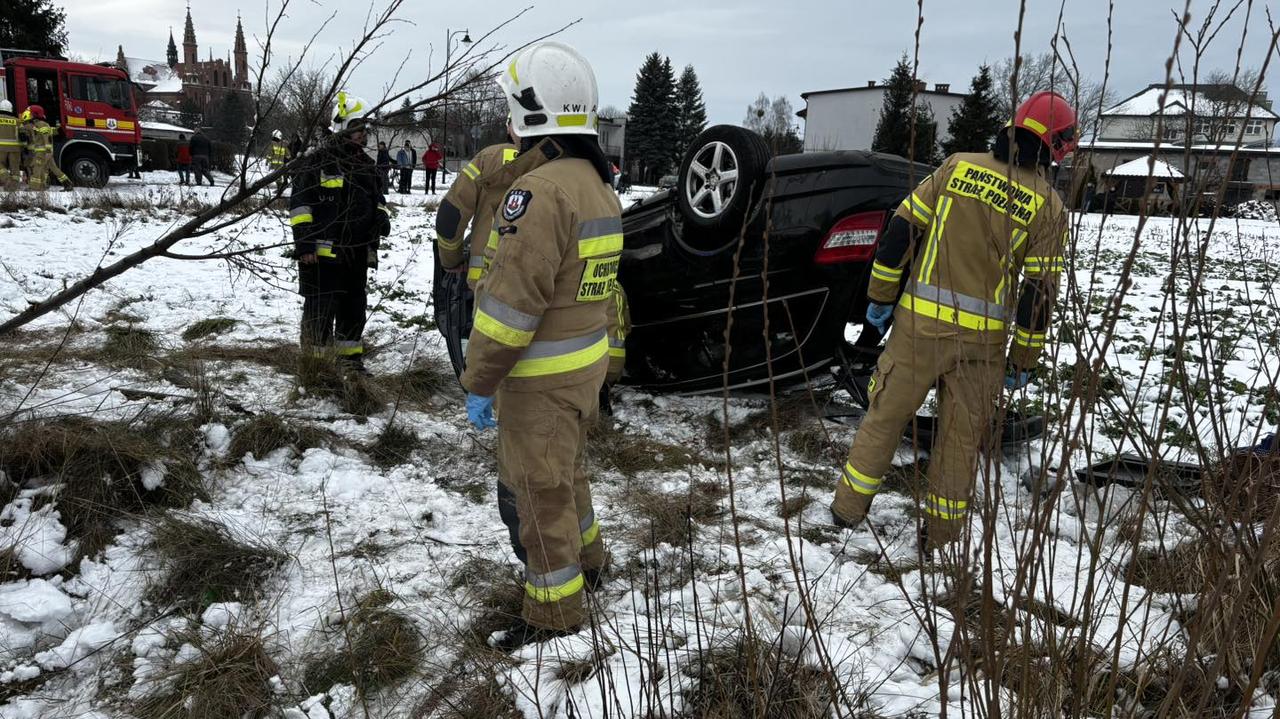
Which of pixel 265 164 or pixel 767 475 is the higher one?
pixel 265 164

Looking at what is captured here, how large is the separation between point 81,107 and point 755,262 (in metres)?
20.5

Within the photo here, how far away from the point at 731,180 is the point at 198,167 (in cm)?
2085

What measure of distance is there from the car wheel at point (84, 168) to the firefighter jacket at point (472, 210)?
1744 cm

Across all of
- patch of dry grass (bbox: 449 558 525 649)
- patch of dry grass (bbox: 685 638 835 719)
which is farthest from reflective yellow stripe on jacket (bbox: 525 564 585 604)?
patch of dry grass (bbox: 685 638 835 719)

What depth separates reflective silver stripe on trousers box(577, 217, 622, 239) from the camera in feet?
7.72

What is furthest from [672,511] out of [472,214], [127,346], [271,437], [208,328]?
[208,328]

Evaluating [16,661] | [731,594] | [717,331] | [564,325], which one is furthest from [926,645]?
[16,661]

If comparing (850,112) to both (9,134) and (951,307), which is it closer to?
(9,134)

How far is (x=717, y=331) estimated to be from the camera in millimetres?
4301

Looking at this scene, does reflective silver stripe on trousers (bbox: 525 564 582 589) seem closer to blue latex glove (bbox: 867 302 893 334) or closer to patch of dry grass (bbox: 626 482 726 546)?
patch of dry grass (bbox: 626 482 726 546)

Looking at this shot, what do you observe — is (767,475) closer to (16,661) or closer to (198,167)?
(16,661)

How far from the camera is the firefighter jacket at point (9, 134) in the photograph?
51.9 ft

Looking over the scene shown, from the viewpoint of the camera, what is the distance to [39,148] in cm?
1486

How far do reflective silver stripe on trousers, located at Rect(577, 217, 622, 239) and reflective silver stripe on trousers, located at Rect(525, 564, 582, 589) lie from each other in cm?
109
